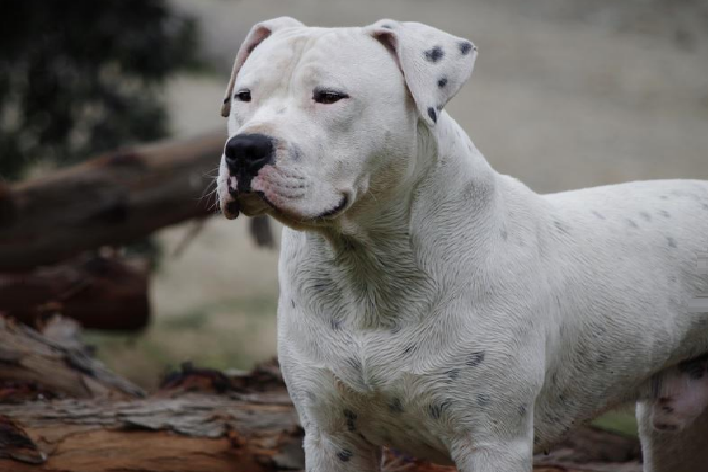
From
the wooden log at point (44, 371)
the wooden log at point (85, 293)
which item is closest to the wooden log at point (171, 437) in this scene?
the wooden log at point (44, 371)

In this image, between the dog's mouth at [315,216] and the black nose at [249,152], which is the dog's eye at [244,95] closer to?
the black nose at [249,152]

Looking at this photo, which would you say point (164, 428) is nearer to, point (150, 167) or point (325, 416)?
point (325, 416)

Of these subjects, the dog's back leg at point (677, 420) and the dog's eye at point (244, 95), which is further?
the dog's back leg at point (677, 420)

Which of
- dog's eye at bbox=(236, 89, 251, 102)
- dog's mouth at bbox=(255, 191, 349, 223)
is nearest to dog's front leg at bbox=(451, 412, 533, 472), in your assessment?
dog's mouth at bbox=(255, 191, 349, 223)

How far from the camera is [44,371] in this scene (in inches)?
208

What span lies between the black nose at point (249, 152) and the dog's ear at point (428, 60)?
0.52 meters

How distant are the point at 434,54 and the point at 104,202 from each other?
4.81 m

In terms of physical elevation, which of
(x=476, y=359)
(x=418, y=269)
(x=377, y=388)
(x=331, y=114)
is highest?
(x=331, y=114)

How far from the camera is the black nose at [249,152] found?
3064mm

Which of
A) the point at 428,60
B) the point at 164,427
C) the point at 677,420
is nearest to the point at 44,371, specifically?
the point at 164,427

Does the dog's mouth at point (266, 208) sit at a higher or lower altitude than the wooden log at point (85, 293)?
higher

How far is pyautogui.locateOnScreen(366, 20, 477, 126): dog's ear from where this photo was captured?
3248mm

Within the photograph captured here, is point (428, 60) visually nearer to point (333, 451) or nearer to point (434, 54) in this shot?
point (434, 54)

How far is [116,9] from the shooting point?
389 inches
